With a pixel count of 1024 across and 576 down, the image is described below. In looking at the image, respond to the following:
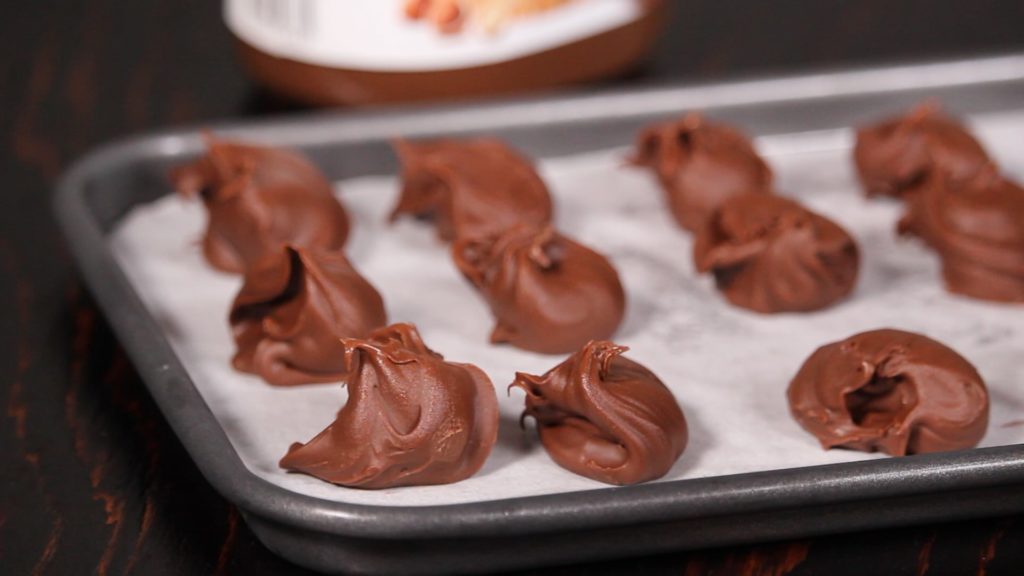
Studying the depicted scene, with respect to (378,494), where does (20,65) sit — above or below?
below

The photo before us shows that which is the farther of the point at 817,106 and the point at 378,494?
the point at 817,106

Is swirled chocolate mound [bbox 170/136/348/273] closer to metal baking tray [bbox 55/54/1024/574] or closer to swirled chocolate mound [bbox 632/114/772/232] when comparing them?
metal baking tray [bbox 55/54/1024/574]

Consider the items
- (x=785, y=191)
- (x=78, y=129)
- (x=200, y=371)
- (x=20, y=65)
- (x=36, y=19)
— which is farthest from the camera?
(x=36, y=19)

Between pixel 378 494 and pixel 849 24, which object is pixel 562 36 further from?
pixel 378 494

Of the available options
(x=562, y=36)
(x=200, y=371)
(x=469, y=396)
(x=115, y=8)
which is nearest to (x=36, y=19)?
(x=115, y=8)

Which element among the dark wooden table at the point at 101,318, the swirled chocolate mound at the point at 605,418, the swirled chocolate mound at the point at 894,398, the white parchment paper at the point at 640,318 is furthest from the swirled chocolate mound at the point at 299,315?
the swirled chocolate mound at the point at 894,398

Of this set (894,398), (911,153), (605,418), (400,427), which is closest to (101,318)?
(400,427)

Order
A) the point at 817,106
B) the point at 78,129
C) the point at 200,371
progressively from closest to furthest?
the point at 200,371, the point at 817,106, the point at 78,129
